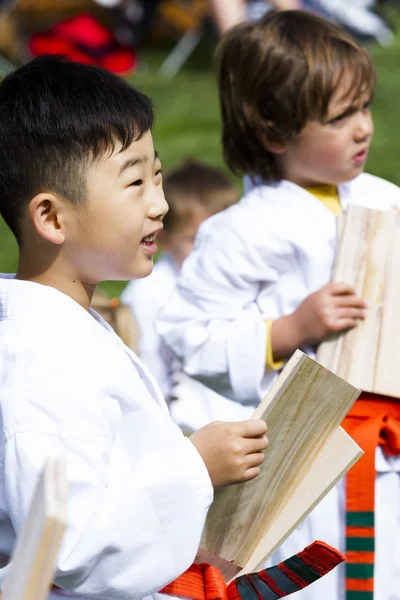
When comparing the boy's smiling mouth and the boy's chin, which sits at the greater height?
the boy's smiling mouth

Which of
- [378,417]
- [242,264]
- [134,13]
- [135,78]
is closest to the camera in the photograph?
[378,417]

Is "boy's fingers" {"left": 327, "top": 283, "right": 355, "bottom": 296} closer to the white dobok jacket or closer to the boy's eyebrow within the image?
the white dobok jacket

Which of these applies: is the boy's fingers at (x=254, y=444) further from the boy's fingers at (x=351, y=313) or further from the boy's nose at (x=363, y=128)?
the boy's nose at (x=363, y=128)

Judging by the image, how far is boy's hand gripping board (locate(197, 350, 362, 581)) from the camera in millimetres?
1915

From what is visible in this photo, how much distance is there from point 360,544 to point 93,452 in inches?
35.7

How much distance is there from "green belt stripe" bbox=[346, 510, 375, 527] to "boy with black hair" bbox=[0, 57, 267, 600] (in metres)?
0.53

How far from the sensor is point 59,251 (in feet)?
5.98

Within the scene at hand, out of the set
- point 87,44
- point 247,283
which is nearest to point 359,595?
point 247,283

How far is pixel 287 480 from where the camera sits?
6.39ft

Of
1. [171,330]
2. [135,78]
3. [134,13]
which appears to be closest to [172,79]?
[135,78]

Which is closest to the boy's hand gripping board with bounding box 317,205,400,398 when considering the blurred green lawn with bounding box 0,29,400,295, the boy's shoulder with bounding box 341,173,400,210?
the boy's shoulder with bounding box 341,173,400,210

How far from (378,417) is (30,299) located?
0.91m

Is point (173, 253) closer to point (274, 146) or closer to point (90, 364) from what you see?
point (274, 146)

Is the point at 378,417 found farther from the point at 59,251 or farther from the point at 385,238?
the point at 59,251
